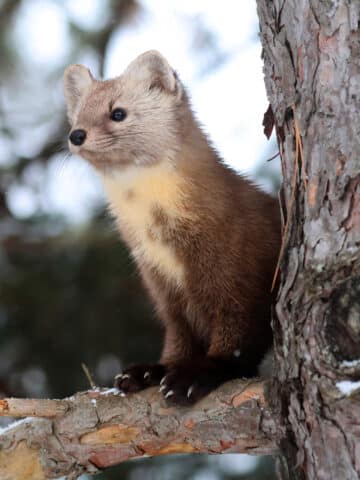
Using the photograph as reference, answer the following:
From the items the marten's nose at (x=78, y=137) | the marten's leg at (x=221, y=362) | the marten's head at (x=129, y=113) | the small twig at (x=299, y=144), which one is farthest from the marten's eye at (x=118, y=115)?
the small twig at (x=299, y=144)

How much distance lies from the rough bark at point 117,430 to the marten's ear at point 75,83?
5.75ft

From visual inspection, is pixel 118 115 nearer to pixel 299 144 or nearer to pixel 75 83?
pixel 75 83

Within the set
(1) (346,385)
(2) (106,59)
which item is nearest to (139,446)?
(1) (346,385)

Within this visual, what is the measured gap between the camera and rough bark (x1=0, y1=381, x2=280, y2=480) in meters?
3.28

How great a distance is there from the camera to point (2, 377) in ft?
20.7

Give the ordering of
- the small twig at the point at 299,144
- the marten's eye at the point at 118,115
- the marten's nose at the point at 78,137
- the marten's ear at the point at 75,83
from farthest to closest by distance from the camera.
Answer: the marten's ear at the point at 75,83
the marten's eye at the point at 118,115
the marten's nose at the point at 78,137
the small twig at the point at 299,144

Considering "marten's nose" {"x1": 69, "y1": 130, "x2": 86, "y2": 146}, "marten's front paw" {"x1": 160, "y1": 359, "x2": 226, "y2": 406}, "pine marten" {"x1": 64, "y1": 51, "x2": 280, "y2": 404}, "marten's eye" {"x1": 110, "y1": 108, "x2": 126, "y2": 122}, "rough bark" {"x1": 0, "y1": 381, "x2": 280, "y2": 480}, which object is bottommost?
"rough bark" {"x1": 0, "y1": 381, "x2": 280, "y2": 480}

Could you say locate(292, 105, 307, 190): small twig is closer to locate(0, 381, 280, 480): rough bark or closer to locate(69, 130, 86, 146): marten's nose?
locate(0, 381, 280, 480): rough bark

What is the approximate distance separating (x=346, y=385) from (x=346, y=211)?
55cm

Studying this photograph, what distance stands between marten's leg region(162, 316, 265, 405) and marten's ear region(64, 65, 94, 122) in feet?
5.14

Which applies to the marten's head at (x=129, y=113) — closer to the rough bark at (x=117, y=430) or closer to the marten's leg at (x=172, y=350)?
the marten's leg at (x=172, y=350)

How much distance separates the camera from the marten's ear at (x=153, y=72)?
4.48 meters

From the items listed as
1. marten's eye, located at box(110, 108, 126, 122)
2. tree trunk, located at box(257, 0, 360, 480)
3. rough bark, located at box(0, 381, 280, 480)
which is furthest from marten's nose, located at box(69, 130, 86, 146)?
tree trunk, located at box(257, 0, 360, 480)

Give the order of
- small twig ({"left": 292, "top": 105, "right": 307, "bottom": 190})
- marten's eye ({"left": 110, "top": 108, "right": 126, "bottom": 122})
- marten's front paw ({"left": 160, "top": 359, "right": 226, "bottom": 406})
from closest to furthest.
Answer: small twig ({"left": 292, "top": 105, "right": 307, "bottom": 190}), marten's front paw ({"left": 160, "top": 359, "right": 226, "bottom": 406}), marten's eye ({"left": 110, "top": 108, "right": 126, "bottom": 122})
